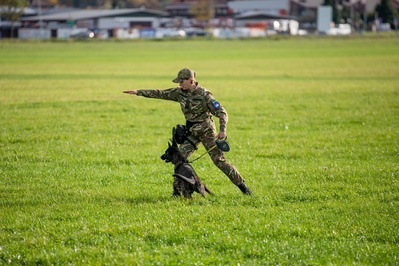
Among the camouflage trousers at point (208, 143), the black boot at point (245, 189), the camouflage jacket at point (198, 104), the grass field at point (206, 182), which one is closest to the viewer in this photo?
the grass field at point (206, 182)

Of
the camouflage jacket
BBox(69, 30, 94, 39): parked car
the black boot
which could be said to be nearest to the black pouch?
the camouflage jacket

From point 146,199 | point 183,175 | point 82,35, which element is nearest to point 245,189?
point 183,175

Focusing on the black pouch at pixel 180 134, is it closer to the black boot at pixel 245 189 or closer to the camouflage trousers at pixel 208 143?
the camouflage trousers at pixel 208 143

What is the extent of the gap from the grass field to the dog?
6.6 inches

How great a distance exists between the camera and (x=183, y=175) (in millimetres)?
11359

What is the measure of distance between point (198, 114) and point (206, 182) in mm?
2042

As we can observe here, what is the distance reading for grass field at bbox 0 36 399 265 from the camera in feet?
29.5

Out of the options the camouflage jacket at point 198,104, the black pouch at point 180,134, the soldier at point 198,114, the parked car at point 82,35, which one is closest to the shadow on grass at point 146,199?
the soldier at point 198,114

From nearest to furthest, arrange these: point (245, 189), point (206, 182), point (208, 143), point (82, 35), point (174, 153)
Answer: point (174, 153) → point (208, 143) → point (245, 189) → point (206, 182) → point (82, 35)

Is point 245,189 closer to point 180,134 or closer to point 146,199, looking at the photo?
point 180,134

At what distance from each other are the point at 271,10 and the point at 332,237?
171 metres

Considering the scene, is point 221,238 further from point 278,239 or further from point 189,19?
point 189,19

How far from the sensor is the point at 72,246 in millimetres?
9125

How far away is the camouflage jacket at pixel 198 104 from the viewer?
11.2m
